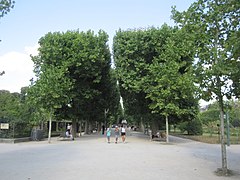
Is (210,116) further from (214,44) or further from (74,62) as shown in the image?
(214,44)

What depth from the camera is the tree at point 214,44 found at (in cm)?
991

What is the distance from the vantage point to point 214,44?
10945 mm

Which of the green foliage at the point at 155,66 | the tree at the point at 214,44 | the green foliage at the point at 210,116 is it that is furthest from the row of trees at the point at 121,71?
the green foliage at the point at 210,116

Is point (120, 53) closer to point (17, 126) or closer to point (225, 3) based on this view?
point (17, 126)

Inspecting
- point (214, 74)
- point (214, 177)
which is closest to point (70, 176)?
point (214, 177)

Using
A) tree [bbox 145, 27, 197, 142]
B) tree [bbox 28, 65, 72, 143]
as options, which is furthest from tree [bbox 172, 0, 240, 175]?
tree [bbox 28, 65, 72, 143]

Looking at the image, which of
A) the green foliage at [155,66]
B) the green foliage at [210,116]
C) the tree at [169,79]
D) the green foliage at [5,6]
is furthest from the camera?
the green foliage at [210,116]

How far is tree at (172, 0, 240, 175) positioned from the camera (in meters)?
9.91

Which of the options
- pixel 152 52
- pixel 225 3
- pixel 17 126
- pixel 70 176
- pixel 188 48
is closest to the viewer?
pixel 70 176

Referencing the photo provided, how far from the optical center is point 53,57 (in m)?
28.3

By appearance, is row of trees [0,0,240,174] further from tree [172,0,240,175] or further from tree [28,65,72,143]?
tree [172,0,240,175]

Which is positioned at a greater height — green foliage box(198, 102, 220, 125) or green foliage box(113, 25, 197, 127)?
green foliage box(113, 25, 197, 127)

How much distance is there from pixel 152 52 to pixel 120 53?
346 centimetres

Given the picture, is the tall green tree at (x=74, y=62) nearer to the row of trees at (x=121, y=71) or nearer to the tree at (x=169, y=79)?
the row of trees at (x=121, y=71)
